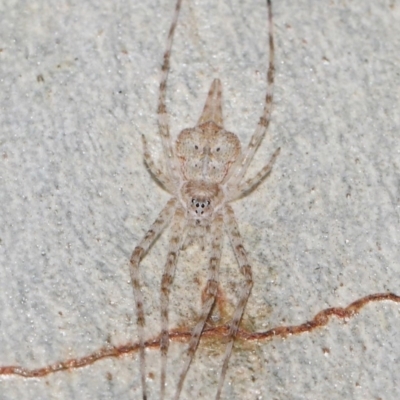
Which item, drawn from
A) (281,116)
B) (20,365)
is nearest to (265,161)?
(281,116)

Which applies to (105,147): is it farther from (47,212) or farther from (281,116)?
(281,116)

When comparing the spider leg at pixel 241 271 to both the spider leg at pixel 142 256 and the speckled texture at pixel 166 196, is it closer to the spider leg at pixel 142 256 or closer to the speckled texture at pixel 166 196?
the speckled texture at pixel 166 196

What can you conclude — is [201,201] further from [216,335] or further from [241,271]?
[216,335]

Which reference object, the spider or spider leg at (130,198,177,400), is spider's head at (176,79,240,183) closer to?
the spider

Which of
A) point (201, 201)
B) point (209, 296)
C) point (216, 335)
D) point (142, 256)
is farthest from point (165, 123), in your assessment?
point (216, 335)

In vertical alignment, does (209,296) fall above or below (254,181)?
below

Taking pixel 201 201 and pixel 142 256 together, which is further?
pixel 201 201

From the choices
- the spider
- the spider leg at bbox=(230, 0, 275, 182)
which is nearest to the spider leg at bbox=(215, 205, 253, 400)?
the spider
